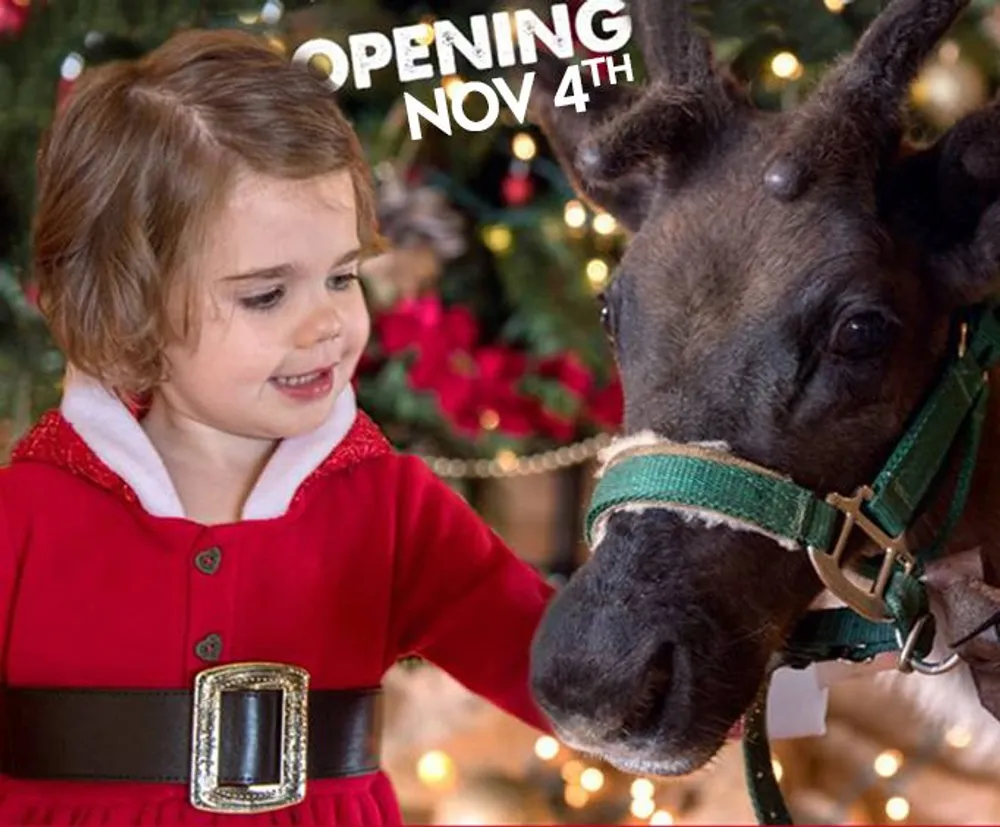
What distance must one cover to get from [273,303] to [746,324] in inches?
10.2

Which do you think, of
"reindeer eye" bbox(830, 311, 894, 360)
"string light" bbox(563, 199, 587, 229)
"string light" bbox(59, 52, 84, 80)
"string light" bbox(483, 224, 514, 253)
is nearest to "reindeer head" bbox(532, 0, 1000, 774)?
"reindeer eye" bbox(830, 311, 894, 360)

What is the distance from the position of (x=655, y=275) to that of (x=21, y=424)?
0.70 metres

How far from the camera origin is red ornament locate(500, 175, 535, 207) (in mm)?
1645

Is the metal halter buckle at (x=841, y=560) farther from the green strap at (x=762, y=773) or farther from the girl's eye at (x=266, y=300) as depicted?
the girl's eye at (x=266, y=300)

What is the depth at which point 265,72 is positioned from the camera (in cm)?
80

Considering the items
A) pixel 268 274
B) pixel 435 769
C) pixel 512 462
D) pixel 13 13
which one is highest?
pixel 13 13

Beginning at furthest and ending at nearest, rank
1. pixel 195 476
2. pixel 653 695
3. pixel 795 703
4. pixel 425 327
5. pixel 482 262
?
pixel 482 262 → pixel 425 327 → pixel 795 703 → pixel 195 476 → pixel 653 695

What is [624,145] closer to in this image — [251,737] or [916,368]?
[916,368]

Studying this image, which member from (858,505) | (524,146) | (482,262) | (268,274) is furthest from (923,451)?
(482,262)

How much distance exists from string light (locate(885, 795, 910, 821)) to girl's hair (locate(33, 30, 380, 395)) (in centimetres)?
94

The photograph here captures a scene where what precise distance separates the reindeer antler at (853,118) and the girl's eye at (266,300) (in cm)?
28

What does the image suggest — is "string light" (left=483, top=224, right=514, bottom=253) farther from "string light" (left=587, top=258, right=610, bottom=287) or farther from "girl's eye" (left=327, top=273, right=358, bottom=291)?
"girl's eye" (left=327, top=273, right=358, bottom=291)

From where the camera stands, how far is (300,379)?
0.82 metres

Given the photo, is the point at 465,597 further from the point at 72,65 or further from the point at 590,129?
the point at 72,65
